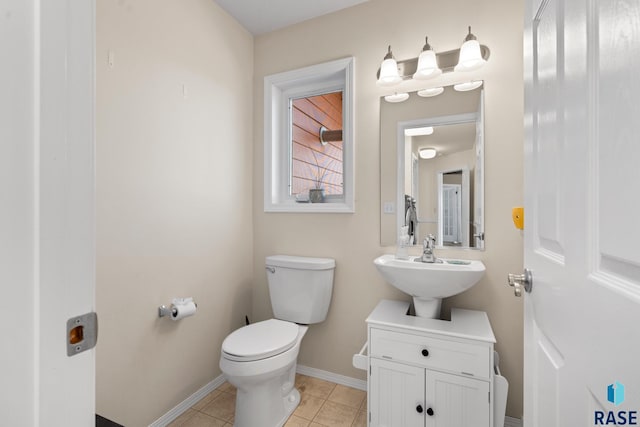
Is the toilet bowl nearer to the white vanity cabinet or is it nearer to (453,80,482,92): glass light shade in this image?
the white vanity cabinet

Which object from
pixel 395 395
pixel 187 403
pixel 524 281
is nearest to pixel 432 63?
pixel 524 281

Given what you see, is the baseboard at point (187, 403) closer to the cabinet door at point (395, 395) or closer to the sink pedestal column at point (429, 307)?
the cabinet door at point (395, 395)

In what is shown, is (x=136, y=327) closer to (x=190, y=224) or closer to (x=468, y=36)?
(x=190, y=224)

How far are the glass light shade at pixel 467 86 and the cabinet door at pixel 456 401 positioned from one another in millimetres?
1476

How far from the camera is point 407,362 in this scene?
1.40 meters

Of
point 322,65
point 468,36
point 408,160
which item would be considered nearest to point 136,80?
point 322,65

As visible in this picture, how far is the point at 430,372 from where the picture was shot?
4.47 ft

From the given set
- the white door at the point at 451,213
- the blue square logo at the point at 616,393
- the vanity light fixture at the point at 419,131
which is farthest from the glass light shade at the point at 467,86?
the blue square logo at the point at 616,393

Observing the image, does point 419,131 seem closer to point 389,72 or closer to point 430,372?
point 389,72

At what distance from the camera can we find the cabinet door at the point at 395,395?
1.38 metres

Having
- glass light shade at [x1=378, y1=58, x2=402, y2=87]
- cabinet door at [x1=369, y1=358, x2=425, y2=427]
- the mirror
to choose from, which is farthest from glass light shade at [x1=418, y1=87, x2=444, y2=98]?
cabinet door at [x1=369, y1=358, x2=425, y2=427]

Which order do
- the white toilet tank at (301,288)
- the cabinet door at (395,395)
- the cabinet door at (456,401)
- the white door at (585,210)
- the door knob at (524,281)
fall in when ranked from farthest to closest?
the white toilet tank at (301,288), the cabinet door at (395,395), the cabinet door at (456,401), the door knob at (524,281), the white door at (585,210)

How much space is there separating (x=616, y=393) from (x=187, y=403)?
1962mm

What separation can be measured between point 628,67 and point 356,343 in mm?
1860
